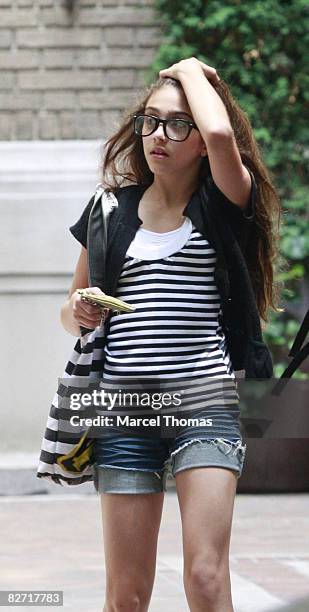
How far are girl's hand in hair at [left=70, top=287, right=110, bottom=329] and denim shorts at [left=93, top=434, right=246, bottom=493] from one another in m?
0.29

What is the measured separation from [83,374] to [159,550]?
8.79 ft

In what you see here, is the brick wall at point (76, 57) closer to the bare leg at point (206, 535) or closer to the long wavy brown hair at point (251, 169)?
the long wavy brown hair at point (251, 169)

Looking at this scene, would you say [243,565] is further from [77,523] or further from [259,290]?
[259,290]

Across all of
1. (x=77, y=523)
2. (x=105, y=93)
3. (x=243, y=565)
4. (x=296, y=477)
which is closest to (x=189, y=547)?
(x=243, y=565)

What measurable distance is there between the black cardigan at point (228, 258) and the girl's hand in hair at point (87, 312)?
88 millimetres

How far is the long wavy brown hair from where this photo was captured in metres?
3.41

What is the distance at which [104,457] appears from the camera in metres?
3.26

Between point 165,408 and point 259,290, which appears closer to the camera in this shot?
point 165,408

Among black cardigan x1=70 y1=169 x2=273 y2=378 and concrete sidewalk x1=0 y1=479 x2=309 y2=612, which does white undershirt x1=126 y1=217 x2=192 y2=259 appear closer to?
black cardigan x1=70 y1=169 x2=273 y2=378

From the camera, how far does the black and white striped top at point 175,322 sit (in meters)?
3.20

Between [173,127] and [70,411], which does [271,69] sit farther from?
[70,411]

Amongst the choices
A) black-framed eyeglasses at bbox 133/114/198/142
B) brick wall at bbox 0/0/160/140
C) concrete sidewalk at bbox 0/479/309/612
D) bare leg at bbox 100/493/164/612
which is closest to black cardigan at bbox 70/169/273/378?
black-framed eyeglasses at bbox 133/114/198/142

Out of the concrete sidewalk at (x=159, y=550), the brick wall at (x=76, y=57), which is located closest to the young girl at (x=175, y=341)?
the concrete sidewalk at (x=159, y=550)

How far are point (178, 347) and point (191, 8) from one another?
5.70m
